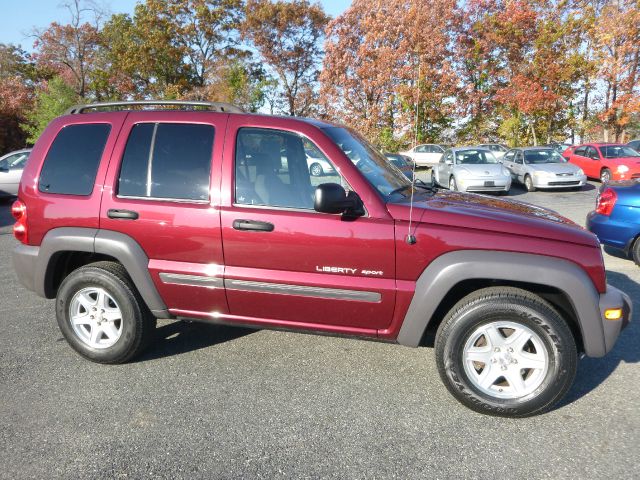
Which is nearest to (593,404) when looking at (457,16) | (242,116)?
(242,116)

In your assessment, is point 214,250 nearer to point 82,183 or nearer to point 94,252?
point 94,252

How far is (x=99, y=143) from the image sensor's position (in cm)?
366

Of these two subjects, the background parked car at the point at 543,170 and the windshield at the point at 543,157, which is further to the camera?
the windshield at the point at 543,157

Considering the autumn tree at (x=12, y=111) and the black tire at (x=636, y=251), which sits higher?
the autumn tree at (x=12, y=111)

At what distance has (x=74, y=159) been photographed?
372cm

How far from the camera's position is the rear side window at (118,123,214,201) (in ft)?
11.1

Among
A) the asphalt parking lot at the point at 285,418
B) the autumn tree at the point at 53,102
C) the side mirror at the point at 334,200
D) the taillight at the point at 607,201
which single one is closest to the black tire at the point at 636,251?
the taillight at the point at 607,201

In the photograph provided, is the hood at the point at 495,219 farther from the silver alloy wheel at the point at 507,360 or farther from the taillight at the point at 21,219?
the taillight at the point at 21,219

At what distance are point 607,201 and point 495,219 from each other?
14.1 ft

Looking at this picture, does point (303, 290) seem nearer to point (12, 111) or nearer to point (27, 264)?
point (27, 264)

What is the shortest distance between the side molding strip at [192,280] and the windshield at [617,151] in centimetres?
1779

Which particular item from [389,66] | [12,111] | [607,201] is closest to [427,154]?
[389,66]

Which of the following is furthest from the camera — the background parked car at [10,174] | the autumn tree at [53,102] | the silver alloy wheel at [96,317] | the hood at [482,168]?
the autumn tree at [53,102]

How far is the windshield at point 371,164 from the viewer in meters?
3.32
